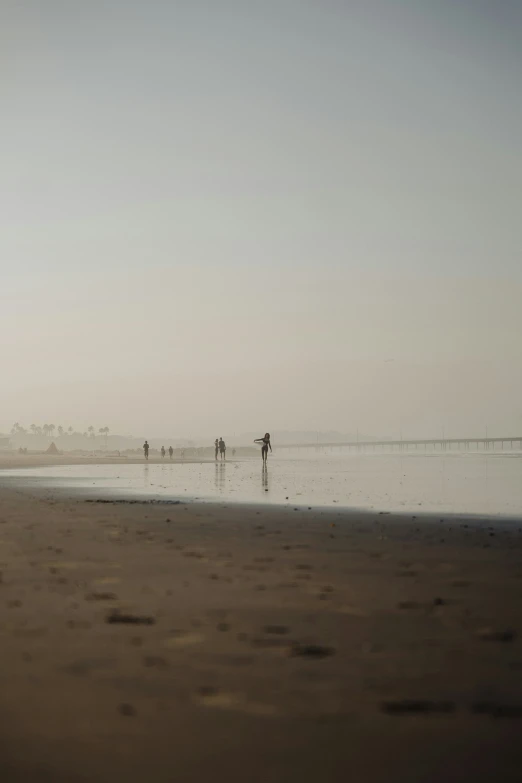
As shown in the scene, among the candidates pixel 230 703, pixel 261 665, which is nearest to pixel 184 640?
pixel 261 665

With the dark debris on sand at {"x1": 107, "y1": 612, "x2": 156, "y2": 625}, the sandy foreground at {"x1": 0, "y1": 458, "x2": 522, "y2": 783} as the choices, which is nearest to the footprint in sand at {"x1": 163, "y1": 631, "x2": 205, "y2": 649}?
the sandy foreground at {"x1": 0, "y1": 458, "x2": 522, "y2": 783}

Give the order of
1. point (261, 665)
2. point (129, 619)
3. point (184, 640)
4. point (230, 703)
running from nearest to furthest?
1. point (230, 703)
2. point (261, 665)
3. point (184, 640)
4. point (129, 619)

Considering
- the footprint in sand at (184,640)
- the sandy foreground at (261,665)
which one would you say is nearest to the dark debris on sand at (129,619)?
the sandy foreground at (261,665)

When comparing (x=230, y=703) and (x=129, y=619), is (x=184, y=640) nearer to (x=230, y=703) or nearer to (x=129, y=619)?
(x=129, y=619)

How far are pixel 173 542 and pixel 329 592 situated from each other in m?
5.18

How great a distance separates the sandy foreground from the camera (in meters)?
3.96

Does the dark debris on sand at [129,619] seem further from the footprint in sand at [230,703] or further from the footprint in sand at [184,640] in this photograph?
the footprint in sand at [230,703]

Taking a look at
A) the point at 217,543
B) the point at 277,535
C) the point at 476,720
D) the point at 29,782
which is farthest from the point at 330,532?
the point at 29,782

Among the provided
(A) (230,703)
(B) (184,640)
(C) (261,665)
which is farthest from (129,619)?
(A) (230,703)

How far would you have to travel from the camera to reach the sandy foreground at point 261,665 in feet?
13.0

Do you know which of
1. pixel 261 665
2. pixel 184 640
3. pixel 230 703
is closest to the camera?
pixel 230 703

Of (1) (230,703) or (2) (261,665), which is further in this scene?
(2) (261,665)

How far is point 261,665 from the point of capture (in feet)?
18.5

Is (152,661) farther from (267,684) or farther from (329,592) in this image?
(329,592)
